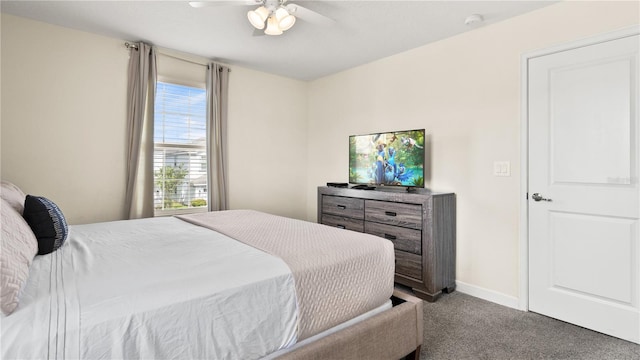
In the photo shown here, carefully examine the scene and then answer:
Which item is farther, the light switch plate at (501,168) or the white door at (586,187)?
the light switch plate at (501,168)

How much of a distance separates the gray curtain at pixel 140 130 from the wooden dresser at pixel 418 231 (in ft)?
7.26

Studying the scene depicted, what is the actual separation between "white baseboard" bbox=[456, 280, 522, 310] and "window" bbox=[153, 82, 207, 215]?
2884mm

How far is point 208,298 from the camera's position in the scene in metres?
1.18

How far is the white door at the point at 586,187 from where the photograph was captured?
2.16 m

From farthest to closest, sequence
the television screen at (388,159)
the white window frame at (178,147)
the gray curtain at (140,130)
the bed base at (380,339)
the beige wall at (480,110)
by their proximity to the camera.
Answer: the white window frame at (178,147), the gray curtain at (140,130), the television screen at (388,159), the beige wall at (480,110), the bed base at (380,339)

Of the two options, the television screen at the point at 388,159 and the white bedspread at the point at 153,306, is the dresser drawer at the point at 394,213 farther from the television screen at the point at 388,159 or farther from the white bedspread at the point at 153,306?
the white bedspread at the point at 153,306

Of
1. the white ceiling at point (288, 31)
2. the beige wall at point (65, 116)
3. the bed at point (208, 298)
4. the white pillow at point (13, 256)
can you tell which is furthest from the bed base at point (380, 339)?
the beige wall at point (65, 116)

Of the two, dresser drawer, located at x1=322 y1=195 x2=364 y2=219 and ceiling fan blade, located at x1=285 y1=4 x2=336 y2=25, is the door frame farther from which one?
ceiling fan blade, located at x1=285 y1=4 x2=336 y2=25

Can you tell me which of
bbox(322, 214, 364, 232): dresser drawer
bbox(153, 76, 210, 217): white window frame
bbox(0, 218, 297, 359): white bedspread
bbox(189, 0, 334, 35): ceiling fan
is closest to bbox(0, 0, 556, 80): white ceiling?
bbox(189, 0, 334, 35): ceiling fan

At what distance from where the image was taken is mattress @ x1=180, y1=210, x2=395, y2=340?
1429 millimetres

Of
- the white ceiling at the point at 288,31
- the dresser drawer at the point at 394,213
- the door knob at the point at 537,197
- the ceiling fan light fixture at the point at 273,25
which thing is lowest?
the dresser drawer at the point at 394,213

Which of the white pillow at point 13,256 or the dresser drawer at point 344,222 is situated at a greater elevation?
the white pillow at point 13,256

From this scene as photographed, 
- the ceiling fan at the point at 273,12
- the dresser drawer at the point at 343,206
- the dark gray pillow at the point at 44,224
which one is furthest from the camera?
the dresser drawer at the point at 343,206

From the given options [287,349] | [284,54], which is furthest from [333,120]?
[287,349]
